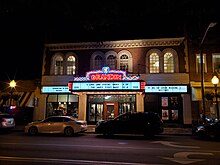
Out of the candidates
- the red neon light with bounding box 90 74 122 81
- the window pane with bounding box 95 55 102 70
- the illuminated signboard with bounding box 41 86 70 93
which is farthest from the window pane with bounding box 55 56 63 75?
the red neon light with bounding box 90 74 122 81

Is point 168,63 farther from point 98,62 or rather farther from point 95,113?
point 95,113

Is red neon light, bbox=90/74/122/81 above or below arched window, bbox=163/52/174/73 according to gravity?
below

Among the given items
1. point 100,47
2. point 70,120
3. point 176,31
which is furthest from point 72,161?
point 176,31

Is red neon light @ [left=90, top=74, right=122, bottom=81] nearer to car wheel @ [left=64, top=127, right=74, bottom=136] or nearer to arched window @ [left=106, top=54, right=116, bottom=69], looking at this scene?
arched window @ [left=106, top=54, right=116, bottom=69]

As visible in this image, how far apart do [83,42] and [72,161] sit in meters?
16.9

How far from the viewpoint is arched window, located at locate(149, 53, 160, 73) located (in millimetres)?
20766

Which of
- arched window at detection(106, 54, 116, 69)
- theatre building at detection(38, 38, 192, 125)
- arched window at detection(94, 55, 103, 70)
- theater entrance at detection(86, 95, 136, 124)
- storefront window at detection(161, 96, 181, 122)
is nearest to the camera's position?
theatre building at detection(38, 38, 192, 125)

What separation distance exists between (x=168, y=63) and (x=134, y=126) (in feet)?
31.7

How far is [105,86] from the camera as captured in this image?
18.8m

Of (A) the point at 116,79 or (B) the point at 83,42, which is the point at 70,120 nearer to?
(A) the point at 116,79

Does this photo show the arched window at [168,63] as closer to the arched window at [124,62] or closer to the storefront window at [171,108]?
the storefront window at [171,108]

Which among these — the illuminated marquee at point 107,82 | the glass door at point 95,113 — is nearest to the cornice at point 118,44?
the illuminated marquee at point 107,82

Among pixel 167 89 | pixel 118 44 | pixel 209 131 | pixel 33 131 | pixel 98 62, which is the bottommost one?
pixel 33 131

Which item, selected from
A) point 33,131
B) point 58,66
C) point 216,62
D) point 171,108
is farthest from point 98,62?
point 216,62
